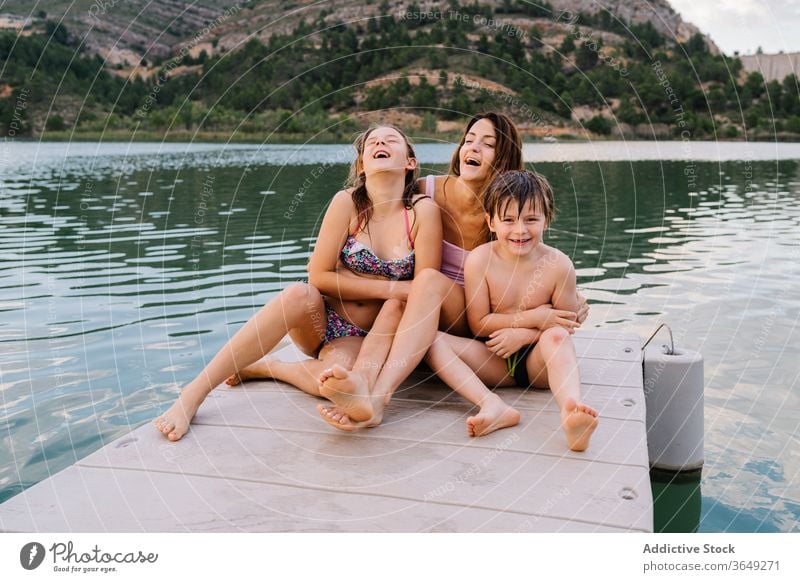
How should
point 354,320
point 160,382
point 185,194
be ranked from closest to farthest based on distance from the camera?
1. point 354,320
2. point 160,382
3. point 185,194

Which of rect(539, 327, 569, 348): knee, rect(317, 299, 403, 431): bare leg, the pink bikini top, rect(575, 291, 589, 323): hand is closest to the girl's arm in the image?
rect(317, 299, 403, 431): bare leg

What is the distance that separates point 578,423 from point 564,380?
1.36 ft

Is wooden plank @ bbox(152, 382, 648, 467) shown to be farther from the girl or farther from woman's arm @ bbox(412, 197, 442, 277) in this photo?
woman's arm @ bbox(412, 197, 442, 277)

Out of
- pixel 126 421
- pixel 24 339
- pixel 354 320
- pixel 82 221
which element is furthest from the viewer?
pixel 82 221

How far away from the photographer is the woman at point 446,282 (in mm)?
3314

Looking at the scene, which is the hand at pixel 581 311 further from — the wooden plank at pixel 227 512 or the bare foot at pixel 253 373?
the bare foot at pixel 253 373

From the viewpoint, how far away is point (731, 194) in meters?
21.2

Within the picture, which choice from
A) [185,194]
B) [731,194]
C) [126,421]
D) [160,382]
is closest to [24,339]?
[160,382]

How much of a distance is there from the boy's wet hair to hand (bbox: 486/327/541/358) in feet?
1.89

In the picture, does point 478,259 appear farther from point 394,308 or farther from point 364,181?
point 364,181

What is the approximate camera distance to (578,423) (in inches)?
121

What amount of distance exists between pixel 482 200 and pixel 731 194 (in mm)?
19167

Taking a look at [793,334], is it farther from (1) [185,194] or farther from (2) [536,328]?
(1) [185,194]

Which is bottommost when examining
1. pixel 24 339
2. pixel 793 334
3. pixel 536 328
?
pixel 793 334
